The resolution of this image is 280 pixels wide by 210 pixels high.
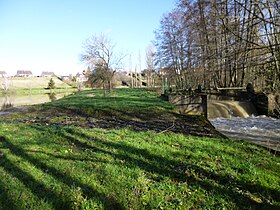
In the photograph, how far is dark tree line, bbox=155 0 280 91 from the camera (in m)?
8.64

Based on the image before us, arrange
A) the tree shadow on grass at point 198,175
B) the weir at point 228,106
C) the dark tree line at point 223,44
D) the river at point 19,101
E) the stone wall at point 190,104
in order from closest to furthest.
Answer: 1. the tree shadow on grass at point 198,175
2. the dark tree line at point 223,44
3. the weir at point 228,106
4. the stone wall at point 190,104
5. the river at point 19,101

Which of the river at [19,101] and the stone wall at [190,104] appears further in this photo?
the river at [19,101]

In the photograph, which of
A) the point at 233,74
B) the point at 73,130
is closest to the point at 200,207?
the point at 73,130

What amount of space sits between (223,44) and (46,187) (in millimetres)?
11689

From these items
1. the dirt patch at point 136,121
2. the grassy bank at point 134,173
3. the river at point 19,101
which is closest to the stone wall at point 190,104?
the dirt patch at point 136,121

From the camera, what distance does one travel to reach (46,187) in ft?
12.5

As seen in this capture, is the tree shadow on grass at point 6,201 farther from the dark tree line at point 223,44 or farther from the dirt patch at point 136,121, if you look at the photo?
the dark tree line at point 223,44

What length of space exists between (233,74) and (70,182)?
1851 cm

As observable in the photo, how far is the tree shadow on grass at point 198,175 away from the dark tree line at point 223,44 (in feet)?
15.4

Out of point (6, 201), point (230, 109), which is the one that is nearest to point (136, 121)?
point (6, 201)

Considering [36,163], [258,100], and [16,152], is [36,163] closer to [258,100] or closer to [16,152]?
[16,152]

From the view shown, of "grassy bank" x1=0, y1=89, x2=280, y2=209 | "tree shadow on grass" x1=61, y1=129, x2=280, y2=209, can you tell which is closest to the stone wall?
"grassy bank" x1=0, y1=89, x2=280, y2=209

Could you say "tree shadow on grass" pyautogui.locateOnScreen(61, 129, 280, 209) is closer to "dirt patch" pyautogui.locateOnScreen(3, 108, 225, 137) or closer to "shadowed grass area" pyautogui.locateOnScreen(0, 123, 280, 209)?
"shadowed grass area" pyautogui.locateOnScreen(0, 123, 280, 209)

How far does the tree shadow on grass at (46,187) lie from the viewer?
3.41 metres
